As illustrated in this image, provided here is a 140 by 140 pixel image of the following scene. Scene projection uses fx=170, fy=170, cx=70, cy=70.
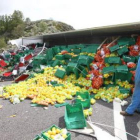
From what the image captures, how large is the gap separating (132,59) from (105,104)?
222 cm

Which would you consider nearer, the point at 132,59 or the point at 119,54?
the point at 132,59

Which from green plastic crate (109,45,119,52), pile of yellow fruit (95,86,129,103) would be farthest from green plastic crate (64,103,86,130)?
green plastic crate (109,45,119,52)

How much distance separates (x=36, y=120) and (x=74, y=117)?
0.88 metres

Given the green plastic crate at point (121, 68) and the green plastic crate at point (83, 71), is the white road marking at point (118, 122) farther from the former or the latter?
the green plastic crate at point (83, 71)

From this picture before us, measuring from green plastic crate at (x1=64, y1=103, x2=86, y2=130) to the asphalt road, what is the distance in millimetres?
191

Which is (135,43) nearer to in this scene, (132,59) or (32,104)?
(132,59)

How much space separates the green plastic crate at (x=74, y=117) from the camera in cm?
348

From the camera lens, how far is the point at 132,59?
6133 mm

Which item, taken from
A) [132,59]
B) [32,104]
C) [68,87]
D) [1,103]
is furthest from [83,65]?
[1,103]

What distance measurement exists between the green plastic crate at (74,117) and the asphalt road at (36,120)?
191mm

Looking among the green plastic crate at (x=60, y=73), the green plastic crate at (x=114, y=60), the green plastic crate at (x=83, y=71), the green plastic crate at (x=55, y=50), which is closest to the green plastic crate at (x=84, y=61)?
the green plastic crate at (x=83, y=71)

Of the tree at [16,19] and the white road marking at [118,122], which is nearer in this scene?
the white road marking at [118,122]

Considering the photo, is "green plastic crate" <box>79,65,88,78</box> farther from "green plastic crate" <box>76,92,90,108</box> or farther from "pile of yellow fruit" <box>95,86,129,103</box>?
"green plastic crate" <box>76,92,90,108</box>

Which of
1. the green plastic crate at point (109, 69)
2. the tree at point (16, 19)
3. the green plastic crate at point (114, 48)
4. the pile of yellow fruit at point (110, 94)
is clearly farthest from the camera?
the tree at point (16, 19)
